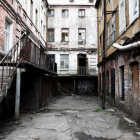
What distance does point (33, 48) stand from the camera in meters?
8.89

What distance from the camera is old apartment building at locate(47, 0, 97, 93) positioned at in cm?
2264

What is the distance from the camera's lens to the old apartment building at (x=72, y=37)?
2264cm

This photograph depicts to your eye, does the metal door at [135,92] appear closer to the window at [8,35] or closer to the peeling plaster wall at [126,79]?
the peeling plaster wall at [126,79]

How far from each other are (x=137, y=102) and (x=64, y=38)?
57.6 ft

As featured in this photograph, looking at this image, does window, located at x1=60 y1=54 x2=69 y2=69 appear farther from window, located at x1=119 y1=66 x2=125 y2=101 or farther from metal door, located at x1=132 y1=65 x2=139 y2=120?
metal door, located at x1=132 y1=65 x2=139 y2=120

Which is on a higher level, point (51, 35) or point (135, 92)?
point (51, 35)


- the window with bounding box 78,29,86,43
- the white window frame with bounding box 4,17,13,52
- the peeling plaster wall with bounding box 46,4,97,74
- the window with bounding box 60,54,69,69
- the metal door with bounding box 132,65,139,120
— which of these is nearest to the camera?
the metal door with bounding box 132,65,139,120

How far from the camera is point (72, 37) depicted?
23.2 m

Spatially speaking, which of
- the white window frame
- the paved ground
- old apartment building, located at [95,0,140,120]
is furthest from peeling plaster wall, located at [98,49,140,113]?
the white window frame

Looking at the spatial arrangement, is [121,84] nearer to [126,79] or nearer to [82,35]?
[126,79]

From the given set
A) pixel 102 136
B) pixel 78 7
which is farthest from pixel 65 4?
pixel 102 136

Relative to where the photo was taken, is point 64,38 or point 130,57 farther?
point 64,38

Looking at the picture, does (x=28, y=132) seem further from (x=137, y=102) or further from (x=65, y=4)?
(x=65, y=4)

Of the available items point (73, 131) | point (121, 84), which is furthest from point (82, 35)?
point (73, 131)
